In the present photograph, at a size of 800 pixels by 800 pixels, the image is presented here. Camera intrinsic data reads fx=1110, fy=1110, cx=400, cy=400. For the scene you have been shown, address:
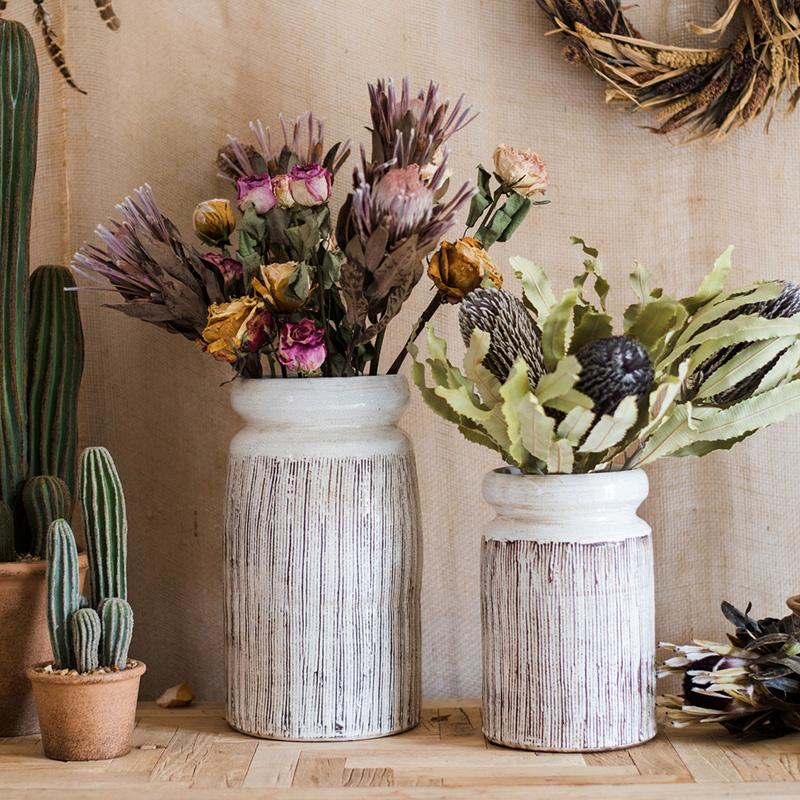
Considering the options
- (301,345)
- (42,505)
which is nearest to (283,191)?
(301,345)

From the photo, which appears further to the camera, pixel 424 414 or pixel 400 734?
pixel 424 414

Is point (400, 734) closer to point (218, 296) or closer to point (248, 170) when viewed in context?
point (218, 296)

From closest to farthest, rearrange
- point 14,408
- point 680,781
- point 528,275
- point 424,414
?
point 680,781 → point 528,275 → point 14,408 → point 424,414

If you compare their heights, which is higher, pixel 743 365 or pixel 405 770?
pixel 743 365

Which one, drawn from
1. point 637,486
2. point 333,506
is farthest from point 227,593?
point 637,486

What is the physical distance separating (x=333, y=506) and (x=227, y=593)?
0.45 ft

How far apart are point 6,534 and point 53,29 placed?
543mm

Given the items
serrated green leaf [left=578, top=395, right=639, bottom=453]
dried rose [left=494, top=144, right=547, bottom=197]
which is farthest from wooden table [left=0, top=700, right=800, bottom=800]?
dried rose [left=494, top=144, right=547, bottom=197]

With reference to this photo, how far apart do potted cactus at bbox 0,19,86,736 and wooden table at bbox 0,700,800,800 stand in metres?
0.09

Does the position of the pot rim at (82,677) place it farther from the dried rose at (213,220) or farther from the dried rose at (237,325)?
the dried rose at (213,220)

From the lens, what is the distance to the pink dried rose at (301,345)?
92cm

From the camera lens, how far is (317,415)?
3.16 feet

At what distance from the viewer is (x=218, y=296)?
0.98 metres

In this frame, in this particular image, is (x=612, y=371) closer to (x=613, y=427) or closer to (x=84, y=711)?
(x=613, y=427)
